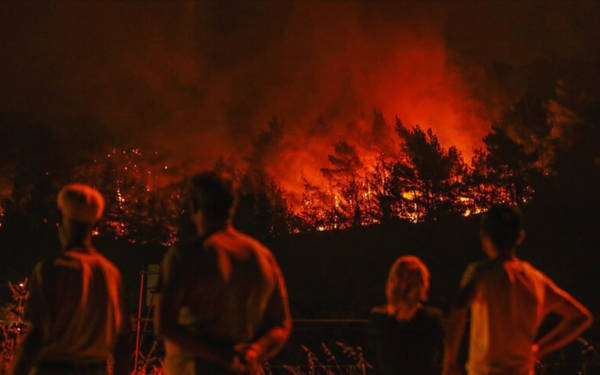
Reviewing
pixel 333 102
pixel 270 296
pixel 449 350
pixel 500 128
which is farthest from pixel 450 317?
pixel 333 102

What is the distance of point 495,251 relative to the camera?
11.3 feet

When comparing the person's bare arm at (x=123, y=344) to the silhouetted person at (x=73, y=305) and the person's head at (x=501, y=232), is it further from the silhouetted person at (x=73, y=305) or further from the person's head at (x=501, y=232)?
the person's head at (x=501, y=232)

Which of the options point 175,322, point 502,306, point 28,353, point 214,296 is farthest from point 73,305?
point 502,306

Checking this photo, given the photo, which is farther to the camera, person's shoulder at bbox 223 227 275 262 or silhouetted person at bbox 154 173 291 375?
person's shoulder at bbox 223 227 275 262

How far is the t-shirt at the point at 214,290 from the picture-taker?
2.73m

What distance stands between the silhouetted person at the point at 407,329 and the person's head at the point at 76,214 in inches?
69.3

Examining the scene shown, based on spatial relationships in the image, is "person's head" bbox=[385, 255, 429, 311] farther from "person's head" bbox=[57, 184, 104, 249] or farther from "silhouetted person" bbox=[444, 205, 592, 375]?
"person's head" bbox=[57, 184, 104, 249]

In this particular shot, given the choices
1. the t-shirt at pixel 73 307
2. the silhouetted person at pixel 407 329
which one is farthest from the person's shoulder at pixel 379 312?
the t-shirt at pixel 73 307

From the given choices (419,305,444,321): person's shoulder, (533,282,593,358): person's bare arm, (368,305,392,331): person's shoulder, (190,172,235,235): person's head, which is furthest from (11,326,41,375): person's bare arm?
(533,282,593,358): person's bare arm

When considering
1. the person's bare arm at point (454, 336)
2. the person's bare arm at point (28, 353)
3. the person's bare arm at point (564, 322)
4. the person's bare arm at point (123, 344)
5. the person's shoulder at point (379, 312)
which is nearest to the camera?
the person's bare arm at point (28, 353)

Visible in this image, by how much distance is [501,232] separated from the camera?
346cm

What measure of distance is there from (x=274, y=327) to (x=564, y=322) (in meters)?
1.61

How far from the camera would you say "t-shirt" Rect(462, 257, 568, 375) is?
333cm

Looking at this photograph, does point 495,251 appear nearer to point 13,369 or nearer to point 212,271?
point 212,271
